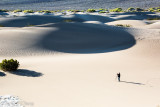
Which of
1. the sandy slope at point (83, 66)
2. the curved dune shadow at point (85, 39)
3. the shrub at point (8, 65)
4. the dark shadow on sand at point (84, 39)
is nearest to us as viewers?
the sandy slope at point (83, 66)

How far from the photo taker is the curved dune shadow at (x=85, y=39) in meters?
19.8

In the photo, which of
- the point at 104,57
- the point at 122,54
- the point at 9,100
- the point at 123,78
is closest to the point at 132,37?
the point at 122,54

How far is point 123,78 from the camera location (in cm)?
1223

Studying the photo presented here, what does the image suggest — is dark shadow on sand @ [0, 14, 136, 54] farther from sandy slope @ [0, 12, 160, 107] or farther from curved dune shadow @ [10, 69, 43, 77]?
curved dune shadow @ [10, 69, 43, 77]

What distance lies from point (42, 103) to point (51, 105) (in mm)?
387

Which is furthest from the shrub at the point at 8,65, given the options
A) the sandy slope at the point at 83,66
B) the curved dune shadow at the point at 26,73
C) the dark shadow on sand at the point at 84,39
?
the dark shadow on sand at the point at 84,39

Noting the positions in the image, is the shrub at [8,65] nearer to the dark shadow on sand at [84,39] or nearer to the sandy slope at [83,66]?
the sandy slope at [83,66]

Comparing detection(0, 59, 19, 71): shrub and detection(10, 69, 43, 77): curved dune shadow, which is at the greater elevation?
detection(0, 59, 19, 71): shrub

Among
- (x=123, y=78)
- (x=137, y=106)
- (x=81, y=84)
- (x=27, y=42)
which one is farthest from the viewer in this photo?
(x=27, y=42)

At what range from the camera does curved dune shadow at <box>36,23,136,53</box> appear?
65.0ft

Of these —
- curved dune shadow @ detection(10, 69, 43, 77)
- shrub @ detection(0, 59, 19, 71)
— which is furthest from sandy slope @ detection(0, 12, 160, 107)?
shrub @ detection(0, 59, 19, 71)

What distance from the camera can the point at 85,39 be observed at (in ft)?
72.7

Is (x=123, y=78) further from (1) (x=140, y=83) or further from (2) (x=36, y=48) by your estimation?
(2) (x=36, y=48)

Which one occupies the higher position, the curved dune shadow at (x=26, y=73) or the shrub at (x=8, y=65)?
the shrub at (x=8, y=65)
